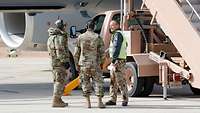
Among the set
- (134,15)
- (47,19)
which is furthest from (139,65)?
(47,19)

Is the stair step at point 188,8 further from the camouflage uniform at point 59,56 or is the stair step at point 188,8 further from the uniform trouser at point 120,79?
the camouflage uniform at point 59,56

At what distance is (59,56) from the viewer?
1315 centimetres

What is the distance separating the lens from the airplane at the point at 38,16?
19672 millimetres

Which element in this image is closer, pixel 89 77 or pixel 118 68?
pixel 89 77

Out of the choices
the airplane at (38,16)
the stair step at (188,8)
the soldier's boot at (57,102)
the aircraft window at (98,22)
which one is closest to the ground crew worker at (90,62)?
the soldier's boot at (57,102)

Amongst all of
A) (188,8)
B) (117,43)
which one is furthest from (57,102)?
(188,8)

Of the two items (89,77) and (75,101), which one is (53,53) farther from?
(75,101)

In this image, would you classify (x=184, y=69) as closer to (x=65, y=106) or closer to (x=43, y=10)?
(x=65, y=106)

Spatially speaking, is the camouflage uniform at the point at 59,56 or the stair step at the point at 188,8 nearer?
the camouflage uniform at the point at 59,56

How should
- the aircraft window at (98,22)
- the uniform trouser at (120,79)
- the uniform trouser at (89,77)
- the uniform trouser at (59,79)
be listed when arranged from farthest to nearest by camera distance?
the aircraft window at (98,22), the uniform trouser at (59,79), the uniform trouser at (120,79), the uniform trouser at (89,77)

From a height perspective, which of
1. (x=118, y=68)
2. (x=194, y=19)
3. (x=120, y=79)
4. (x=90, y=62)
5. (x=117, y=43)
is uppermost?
(x=194, y=19)

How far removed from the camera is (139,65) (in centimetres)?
1467

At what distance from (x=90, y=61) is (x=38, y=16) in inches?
390

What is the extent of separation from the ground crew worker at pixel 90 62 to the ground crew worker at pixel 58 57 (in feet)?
1.04
